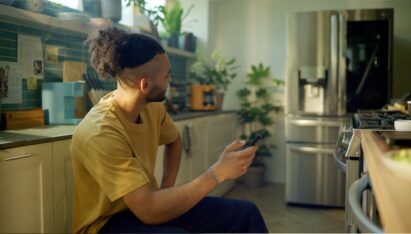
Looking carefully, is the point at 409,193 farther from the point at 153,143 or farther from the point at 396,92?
the point at 396,92

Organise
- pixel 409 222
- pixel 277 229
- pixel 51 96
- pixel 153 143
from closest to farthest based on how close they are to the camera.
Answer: pixel 409 222
pixel 153 143
pixel 51 96
pixel 277 229

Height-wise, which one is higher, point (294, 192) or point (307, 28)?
point (307, 28)

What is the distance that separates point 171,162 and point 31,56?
0.98 m

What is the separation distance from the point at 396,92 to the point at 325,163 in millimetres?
867

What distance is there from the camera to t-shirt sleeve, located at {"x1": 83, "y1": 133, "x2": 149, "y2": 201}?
1128mm

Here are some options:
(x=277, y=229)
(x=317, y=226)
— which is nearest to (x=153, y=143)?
(x=277, y=229)

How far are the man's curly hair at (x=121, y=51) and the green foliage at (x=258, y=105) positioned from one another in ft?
8.97

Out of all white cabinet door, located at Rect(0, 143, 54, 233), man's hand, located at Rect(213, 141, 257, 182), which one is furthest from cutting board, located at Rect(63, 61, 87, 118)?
man's hand, located at Rect(213, 141, 257, 182)

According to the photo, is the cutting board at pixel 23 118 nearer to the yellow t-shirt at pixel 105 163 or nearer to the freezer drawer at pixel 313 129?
the yellow t-shirt at pixel 105 163

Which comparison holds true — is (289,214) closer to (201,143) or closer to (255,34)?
(201,143)

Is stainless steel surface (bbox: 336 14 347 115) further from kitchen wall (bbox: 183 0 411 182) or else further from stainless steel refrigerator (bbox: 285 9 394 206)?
kitchen wall (bbox: 183 0 411 182)

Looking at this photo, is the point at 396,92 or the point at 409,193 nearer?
the point at 409,193

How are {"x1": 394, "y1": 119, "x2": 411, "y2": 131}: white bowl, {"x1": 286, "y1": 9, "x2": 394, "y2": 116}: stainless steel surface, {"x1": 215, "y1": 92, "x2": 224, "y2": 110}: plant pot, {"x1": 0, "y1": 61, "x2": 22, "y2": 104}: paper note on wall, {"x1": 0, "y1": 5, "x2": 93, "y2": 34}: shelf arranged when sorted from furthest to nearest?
{"x1": 215, "y1": 92, "x2": 224, "y2": 110}: plant pot, {"x1": 286, "y1": 9, "x2": 394, "y2": 116}: stainless steel surface, {"x1": 0, "y1": 61, "x2": 22, "y2": 104}: paper note on wall, {"x1": 0, "y1": 5, "x2": 93, "y2": 34}: shelf, {"x1": 394, "y1": 119, "x2": 411, "y2": 131}: white bowl

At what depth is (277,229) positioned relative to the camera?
2.84m
